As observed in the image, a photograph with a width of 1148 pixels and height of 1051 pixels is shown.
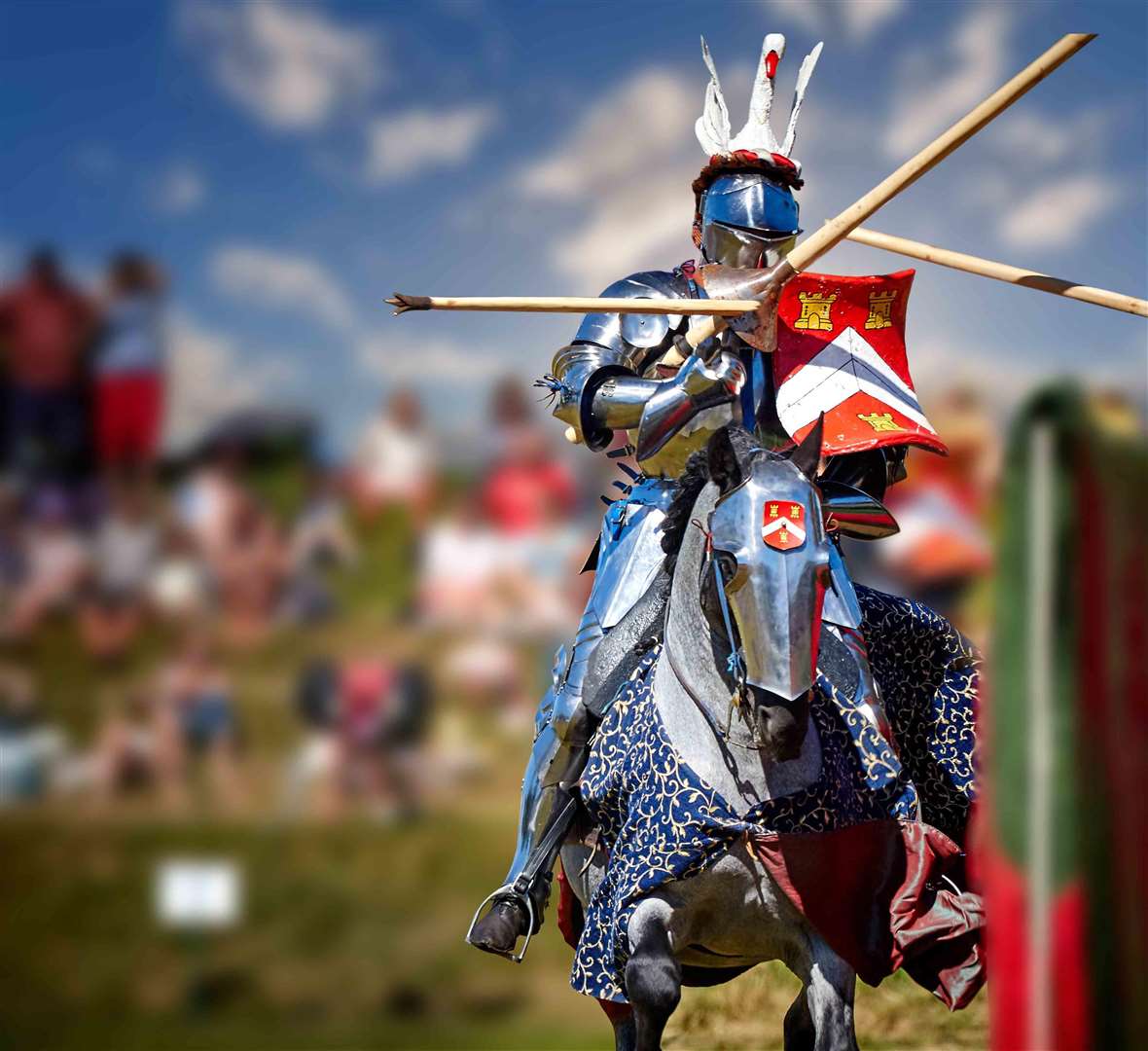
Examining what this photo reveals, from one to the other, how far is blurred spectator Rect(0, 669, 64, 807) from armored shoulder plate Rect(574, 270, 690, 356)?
199 inches

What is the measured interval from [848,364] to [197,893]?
16.6 feet

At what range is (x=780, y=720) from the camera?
4.09 meters

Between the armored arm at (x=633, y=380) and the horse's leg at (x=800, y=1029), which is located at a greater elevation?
the armored arm at (x=633, y=380)

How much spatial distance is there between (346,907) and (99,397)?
3.53m

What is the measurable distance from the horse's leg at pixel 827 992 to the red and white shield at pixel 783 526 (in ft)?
3.85

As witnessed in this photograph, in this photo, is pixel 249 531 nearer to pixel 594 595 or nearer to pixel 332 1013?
pixel 332 1013

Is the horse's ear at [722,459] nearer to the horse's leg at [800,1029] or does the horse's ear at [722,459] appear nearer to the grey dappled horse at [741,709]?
the grey dappled horse at [741,709]

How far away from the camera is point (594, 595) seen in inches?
203

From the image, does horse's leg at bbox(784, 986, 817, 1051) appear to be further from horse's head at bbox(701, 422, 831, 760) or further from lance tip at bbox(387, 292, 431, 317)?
lance tip at bbox(387, 292, 431, 317)

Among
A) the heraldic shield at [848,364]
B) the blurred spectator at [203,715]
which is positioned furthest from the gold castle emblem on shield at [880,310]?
the blurred spectator at [203,715]

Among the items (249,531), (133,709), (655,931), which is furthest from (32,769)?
(655,931)

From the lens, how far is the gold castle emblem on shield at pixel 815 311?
5.83m

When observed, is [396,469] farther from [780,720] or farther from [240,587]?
[780,720]

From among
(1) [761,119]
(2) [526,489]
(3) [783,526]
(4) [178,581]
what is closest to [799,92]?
(1) [761,119]
